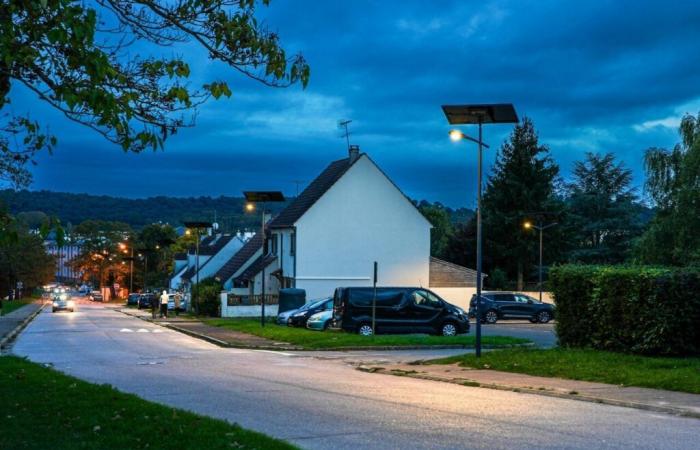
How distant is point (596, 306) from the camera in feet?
63.8

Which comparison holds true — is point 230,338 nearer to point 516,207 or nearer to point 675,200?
point 675,200

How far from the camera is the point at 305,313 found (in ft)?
126

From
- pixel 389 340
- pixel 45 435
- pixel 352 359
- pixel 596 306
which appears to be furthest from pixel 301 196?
pixel 45 435

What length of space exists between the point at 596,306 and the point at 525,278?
63.4m

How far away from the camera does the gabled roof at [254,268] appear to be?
5716cm

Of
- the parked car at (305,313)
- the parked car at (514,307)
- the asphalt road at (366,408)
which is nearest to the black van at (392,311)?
the parked car at (305,313)

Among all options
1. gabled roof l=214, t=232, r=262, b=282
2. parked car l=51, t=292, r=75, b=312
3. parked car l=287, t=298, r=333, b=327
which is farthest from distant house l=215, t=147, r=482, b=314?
parked car l=51, t=292, r=75, b=312

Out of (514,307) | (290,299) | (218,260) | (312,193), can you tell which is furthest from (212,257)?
(514,307)

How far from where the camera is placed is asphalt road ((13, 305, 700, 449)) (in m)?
10.0

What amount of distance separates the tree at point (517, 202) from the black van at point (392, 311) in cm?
4633

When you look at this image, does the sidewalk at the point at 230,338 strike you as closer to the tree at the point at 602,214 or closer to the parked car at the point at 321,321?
the parked car at the point at 321,321

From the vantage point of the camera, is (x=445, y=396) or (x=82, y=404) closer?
(x=82, y=404)

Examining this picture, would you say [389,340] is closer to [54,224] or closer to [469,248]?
[54,224]

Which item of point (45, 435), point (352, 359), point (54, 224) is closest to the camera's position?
point (54, 224)
